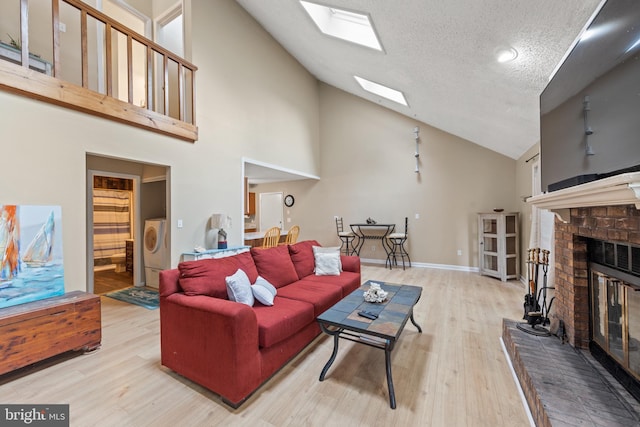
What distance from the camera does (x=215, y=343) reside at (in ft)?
5.48

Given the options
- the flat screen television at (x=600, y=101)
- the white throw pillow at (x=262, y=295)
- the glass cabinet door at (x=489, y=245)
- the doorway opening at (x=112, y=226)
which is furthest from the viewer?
the doorway opening at (x=112, y=226)

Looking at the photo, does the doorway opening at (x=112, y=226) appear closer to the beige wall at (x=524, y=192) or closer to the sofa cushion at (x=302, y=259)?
the sofa cushion at (x=302, y=259)

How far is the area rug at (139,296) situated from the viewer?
358 cm

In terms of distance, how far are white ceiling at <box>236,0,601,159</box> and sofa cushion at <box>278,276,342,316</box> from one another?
255cm

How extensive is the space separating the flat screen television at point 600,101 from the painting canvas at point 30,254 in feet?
13.4

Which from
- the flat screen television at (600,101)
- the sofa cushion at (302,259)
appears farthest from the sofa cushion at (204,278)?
the flat screen television at (600,101)

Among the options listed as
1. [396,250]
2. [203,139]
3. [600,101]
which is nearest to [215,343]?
[600,101]

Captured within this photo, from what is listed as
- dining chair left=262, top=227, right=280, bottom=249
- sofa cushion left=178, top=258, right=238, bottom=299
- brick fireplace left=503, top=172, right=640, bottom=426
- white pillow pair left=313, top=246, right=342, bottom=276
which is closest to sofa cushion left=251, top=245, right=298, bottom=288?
white pillow pair left=313, top=246, right=342, bottom=276

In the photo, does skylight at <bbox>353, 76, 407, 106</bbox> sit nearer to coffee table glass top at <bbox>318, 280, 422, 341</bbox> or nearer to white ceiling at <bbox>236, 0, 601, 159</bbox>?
white ceiling at <bbox>236, 0, 601, 159</bbox>

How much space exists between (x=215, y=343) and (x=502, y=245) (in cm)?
488

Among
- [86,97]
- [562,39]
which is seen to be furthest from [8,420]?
[562,39]

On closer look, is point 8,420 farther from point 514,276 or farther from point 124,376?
A: point 514,276

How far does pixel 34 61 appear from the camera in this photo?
9.29 ft

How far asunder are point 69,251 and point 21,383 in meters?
1.19
